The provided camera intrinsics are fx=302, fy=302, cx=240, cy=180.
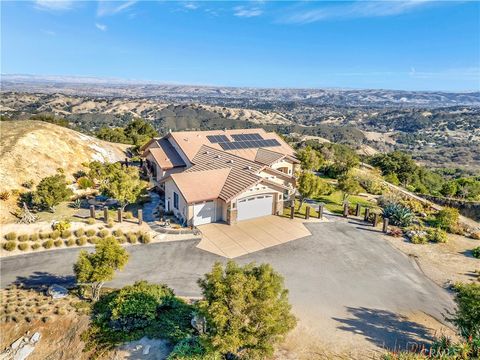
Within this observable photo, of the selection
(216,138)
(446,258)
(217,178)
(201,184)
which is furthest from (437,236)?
(216,138)

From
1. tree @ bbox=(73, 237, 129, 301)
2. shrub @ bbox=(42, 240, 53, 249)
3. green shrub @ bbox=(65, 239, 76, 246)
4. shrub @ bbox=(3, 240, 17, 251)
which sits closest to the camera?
tree @ bbox=(73, 237, 129, 301)

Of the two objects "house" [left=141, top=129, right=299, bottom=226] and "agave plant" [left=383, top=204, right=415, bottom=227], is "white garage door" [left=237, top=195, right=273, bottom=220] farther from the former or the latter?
"agave plant" [left=383, top=204, right=415, bottom=227]

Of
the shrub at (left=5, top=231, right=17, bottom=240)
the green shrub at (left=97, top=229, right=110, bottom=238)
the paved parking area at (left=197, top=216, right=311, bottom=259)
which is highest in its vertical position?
the shrub at (left=5, top=231, right=17, bottom=240)

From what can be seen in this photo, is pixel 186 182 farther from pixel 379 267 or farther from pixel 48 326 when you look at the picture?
pixel 379 267

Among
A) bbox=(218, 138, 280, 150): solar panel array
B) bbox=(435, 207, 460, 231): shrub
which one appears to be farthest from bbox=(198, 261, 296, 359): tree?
bbox=(218, 138, 280, 150): solar panel array

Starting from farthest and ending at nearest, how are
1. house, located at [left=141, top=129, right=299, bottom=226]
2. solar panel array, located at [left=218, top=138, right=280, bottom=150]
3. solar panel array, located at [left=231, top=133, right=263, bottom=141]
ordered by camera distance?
solar panel array, located at [left=231, top=133, right=263, bottom=141] < solar panel array, located at [left=218, top=138, right=280, bottom=150] < house, located at [left=141, top=129, right=299, bottom=226]

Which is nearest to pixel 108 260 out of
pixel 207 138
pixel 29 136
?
pixel 207 138

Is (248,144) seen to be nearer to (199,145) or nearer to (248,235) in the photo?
(199,145)
